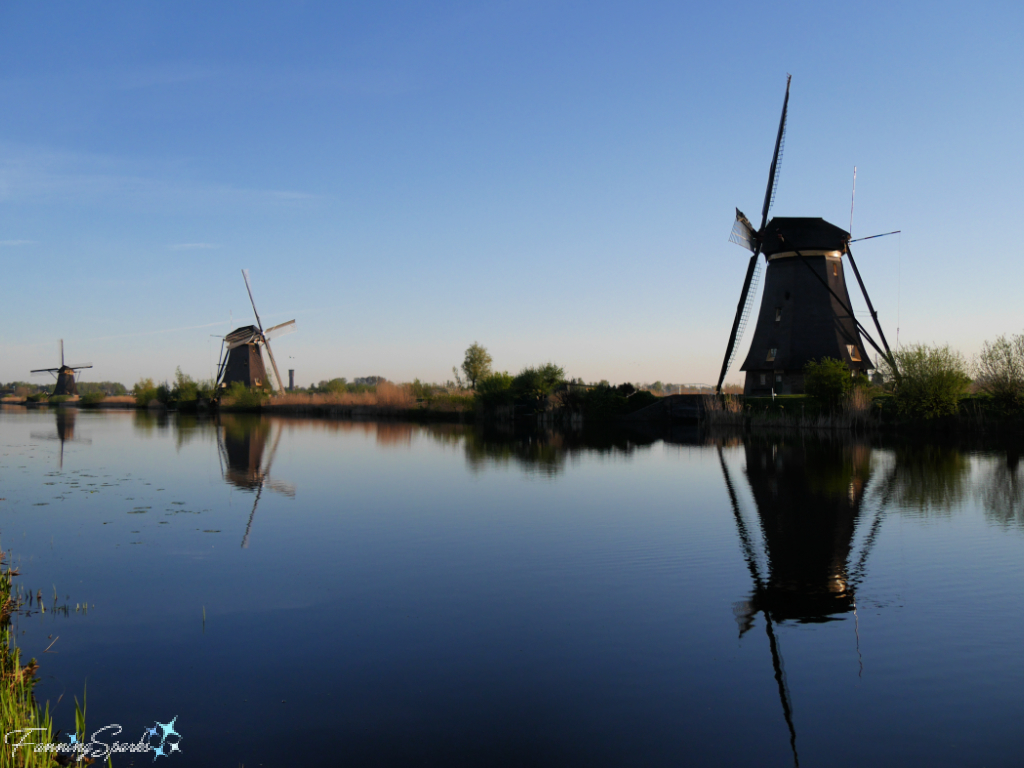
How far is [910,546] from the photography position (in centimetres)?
788

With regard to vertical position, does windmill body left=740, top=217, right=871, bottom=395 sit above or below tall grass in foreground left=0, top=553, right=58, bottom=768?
above

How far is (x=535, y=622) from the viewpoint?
528 cm

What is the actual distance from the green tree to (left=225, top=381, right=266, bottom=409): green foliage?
1385 centimetres

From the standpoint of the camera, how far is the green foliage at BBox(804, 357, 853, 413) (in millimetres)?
25781

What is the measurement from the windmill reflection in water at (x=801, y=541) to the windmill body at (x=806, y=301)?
1369cm

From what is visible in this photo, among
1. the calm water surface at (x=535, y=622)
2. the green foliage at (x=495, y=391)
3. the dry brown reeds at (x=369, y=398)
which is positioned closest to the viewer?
the calm water surface at (x=535, y=622)

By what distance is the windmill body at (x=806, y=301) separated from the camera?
28.5 metres

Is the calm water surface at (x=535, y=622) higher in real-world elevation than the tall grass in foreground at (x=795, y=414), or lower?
lower

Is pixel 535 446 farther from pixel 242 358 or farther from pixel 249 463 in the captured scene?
pixel 242 358

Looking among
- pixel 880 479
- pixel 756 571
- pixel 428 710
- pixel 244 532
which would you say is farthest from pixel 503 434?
pixel 428 710

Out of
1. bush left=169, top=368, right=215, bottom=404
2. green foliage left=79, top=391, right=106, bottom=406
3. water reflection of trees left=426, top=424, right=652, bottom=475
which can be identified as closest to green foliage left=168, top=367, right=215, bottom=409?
bush left=169, top=368, right=215, bottom=404

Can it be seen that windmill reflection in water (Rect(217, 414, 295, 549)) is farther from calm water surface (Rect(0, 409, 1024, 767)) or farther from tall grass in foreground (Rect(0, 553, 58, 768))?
tall grass in foreground (Rect(0, 553, 58, 768))

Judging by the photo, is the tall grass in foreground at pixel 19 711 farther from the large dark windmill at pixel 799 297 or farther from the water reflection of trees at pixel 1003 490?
the large dark windmill at pixel 799 297

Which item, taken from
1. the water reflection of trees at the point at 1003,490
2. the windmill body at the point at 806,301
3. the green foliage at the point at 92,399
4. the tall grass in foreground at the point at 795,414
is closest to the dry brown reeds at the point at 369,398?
the tall grass in foreground at the point at 795,414
